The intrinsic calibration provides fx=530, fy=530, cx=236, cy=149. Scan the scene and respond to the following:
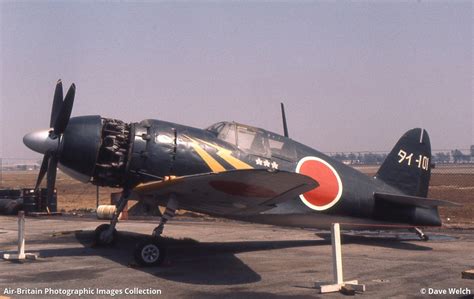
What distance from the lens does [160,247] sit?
28.5ft

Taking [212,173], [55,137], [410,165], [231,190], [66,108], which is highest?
[66,108]


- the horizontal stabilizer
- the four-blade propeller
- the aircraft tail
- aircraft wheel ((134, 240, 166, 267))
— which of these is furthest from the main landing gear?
the aircraft tail

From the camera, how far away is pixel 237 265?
888cm

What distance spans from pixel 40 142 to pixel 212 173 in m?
3.17

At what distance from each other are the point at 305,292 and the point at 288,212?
367 centimetres

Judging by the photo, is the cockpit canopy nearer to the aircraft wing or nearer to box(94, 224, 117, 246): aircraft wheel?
the aircraft wing

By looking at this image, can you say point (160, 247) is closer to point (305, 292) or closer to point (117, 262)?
point (117, 262)

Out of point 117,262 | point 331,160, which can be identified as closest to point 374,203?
point 331,160

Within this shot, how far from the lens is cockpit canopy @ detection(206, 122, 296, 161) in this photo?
32.7ft

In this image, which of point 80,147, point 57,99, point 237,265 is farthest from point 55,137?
point 237,265

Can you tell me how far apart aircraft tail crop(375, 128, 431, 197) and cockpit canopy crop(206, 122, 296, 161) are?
9.74ft

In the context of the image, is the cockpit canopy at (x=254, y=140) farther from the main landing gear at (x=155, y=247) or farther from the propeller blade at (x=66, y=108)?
the propeller blade at (x=66, y=108)

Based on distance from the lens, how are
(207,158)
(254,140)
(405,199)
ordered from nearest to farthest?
(207,158) < (254,140) < (405,199)

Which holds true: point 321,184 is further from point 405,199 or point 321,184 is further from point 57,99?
point 57,99
